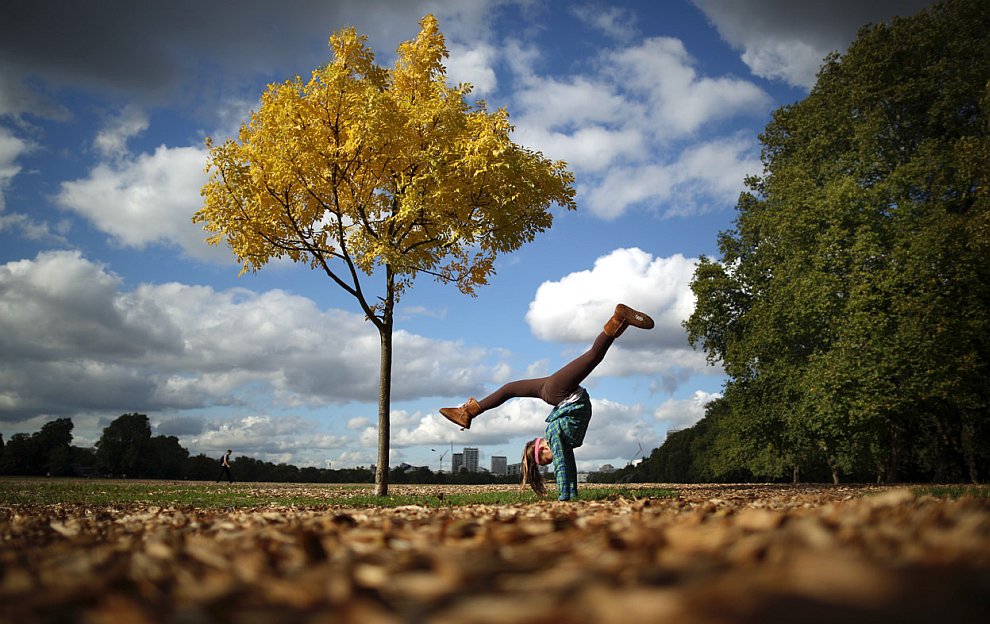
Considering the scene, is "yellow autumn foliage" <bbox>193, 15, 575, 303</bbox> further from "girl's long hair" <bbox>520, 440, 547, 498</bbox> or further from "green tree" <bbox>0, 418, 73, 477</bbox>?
"green tree" <bbox>0, 418, 73, 477</bbox>

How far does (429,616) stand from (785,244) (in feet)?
73.4

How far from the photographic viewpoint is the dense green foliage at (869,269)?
17766 mm

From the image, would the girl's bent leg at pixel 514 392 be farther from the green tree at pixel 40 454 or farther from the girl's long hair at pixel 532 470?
the green tree at pixel 40 454

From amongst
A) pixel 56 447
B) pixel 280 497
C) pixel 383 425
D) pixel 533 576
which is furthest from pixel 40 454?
pixel 533 576

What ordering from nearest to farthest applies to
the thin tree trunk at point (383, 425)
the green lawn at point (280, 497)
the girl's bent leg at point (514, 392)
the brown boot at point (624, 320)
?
1. the brown boot at point (624, 320)
2. the girl's bent leg at point (514, 392)
3. the green lawn at point (280, 497)
4. the thin tree trunk at point (383, 425)

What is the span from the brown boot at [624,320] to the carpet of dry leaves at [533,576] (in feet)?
20.0

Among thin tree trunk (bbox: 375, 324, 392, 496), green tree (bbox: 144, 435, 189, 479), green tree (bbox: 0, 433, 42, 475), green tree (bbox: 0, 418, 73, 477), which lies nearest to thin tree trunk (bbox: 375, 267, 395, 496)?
thin tree trunk (bbox: 375, 324, 392, 496)

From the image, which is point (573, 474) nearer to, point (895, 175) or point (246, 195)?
point (246, 195)

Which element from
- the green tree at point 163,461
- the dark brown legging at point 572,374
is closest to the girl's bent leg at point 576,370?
the dark brown legging at point 572,374

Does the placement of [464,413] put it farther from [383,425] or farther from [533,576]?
[533,576]

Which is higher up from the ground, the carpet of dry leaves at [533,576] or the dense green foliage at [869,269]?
the dense green foliage at [869,269]

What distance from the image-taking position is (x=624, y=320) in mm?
9367

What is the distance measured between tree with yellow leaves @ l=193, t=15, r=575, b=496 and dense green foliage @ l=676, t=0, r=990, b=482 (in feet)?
32.7

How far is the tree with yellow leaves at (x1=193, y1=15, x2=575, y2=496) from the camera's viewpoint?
44.1ft
